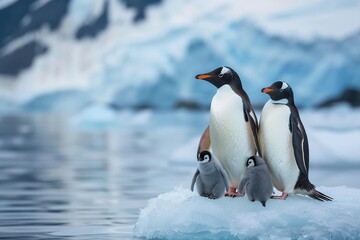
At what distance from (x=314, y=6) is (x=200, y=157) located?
21.1 metres

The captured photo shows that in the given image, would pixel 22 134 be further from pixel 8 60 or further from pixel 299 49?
pixel 8 60

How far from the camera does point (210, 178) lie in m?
4.61

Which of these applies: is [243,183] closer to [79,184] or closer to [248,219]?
[248,219]

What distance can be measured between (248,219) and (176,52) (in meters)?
17.8

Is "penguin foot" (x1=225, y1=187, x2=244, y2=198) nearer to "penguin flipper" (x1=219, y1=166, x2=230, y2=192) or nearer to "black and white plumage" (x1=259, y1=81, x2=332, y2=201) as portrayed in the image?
"penguin flipper" (x1=219, y1=166, x2=230, y2=192)

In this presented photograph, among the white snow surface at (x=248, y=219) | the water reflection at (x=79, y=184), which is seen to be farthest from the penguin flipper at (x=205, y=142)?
the water reflection at (x=79, y=184)

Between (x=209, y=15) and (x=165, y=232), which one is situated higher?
(x=209, y=15)

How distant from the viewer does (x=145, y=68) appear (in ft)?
72.7

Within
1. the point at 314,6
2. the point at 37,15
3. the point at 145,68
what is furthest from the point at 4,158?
the point at 37,15

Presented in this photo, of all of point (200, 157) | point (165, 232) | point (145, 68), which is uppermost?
point (145, 68)

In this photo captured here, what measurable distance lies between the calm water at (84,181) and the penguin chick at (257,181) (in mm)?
678

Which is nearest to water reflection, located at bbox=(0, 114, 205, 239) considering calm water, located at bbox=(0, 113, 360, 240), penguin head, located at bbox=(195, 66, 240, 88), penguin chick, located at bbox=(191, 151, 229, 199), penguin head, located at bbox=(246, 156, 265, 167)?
calm water, located at bbox=(0, 113, 360, 240)

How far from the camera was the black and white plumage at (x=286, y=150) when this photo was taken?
466 cm

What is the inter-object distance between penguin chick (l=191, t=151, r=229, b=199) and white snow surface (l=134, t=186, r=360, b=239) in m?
0.05
